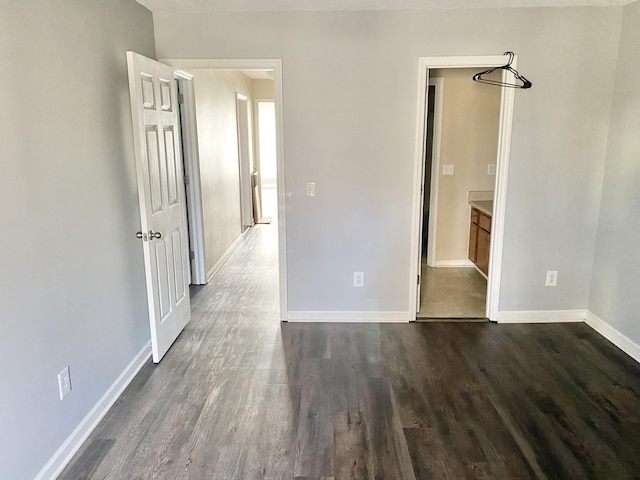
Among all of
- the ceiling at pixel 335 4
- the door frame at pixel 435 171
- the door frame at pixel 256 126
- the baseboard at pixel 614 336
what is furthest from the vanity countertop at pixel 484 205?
the door frame at pixel 256 126

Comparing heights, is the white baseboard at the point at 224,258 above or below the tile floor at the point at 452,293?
above

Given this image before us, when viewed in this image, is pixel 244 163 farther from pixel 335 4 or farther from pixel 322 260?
pixel 335 4

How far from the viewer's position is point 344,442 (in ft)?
Answer: 7.70

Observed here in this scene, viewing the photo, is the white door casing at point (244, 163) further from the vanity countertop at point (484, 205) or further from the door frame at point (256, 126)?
the vanity countertop at point (484, 205)

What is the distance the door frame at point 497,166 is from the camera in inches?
132

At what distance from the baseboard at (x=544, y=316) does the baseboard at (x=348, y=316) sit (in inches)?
32.5

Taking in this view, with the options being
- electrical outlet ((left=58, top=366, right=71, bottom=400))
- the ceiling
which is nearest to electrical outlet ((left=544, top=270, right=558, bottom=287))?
the ceiling

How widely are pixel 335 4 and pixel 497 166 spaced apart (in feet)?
5.65

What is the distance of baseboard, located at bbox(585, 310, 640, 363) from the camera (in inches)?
126

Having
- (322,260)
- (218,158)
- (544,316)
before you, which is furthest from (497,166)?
(218,158)

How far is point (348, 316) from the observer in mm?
3836

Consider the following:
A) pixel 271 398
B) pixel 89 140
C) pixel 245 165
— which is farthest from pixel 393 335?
pixel 245 165

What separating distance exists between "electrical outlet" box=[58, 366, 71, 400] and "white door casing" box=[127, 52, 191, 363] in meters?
0.74

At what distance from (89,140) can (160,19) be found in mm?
1414
